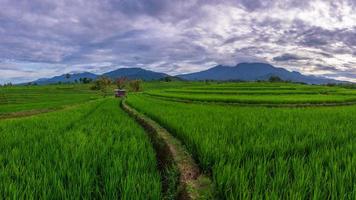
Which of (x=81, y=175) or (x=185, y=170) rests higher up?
(x=81, y=175)

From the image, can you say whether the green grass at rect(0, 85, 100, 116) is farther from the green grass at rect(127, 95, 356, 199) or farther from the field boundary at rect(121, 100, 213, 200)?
the green grass at rect(127, 95, 356, 199)

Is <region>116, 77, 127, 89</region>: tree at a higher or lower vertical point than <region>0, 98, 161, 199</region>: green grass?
higher

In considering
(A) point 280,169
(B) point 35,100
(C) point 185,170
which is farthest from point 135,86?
(A) point 280,169

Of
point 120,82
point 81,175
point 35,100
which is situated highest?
point 120,82

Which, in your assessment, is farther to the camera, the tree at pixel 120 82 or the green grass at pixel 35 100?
the tree at pixel 120 82

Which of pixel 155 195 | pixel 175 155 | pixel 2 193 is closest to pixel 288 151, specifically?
pixel 175 155

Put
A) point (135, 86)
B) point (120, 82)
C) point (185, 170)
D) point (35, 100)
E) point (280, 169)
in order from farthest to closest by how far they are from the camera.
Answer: point (120, 82)
point (135, 86)
point (35, 100)
point (185, 170)
point (280, 169)

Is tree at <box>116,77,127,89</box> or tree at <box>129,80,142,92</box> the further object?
tree at <box>116,77,127,89</box>

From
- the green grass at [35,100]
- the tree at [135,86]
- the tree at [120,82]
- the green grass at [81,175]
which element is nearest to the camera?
the green grass at [81,175]

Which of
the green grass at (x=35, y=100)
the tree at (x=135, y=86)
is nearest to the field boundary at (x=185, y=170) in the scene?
the green grass at (x=35, y=100)

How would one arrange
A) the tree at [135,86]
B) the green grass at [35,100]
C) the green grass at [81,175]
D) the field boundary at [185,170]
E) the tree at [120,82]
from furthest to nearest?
the tree at [120,82]
the tree at [135,86]
the green grass at [35,100]
the field boundary at [185,170]
the green grass at [81,175]

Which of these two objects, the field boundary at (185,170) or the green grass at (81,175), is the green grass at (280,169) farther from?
the green grass at (81,175)

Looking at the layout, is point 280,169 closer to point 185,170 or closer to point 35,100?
point 185,170

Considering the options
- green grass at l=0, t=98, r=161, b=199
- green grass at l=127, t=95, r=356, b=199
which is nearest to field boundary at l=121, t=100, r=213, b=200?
green grass at l=127, t=95, r=356, b=199
